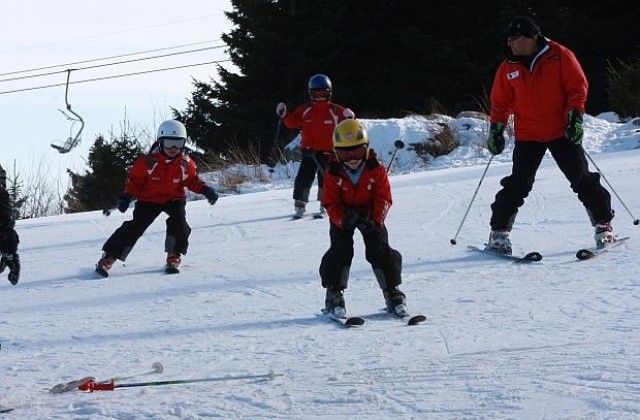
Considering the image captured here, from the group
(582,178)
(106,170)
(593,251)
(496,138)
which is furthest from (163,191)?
(106,170)

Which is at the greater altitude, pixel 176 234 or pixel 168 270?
pixel 176 234

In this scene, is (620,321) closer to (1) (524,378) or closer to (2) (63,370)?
(1) (524,378)

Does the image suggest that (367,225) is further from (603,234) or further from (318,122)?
(318,122)

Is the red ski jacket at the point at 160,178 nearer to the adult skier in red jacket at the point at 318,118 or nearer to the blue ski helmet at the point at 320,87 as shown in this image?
the adult skier in red jacket at the point at 318,118

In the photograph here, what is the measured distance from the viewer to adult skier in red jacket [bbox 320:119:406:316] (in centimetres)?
667

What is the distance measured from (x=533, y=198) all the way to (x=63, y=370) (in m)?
7.79

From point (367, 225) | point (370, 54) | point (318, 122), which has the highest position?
point (370, 54)

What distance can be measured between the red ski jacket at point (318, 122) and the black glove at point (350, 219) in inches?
209

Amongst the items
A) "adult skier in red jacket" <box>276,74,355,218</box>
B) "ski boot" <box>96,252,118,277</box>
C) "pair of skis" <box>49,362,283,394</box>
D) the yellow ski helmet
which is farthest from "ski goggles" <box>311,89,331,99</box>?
"pair of skis" <box>49,362,283,394</box>

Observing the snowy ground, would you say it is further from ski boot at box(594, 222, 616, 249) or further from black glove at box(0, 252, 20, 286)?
black glove at box(0, 252, 20, 286)

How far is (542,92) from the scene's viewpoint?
8141 mm

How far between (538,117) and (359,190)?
2.22 metres

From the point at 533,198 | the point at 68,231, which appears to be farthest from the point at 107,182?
the point at 533,198

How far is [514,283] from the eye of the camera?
760 centimetres
